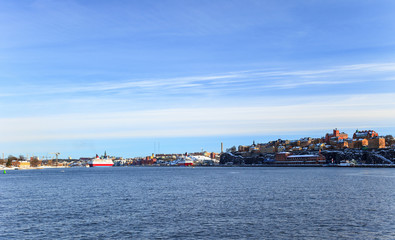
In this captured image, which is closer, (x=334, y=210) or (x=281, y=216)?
(x=281, y=216)

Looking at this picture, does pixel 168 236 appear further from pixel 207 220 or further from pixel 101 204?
pixel 101 204

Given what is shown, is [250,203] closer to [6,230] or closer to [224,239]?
[224,239]

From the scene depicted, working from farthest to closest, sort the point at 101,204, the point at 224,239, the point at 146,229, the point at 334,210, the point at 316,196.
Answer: the point at 316,196
the point at 101,204
the point at 334,210
the point at 146,229
the point at 224,239

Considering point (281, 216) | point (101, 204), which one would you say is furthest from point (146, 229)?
point (101, 204)

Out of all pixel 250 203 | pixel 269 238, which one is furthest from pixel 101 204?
pixel 269 238

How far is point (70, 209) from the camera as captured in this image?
148ft

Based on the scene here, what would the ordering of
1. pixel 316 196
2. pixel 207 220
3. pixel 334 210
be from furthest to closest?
pixel 316 196
pixel 334 210
pixel 207 220

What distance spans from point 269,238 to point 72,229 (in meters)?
17.6

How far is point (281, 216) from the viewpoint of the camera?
124 feet

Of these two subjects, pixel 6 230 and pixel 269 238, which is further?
pixel 6 230

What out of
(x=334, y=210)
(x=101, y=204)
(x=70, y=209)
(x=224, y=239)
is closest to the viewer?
(x=224, y=239)

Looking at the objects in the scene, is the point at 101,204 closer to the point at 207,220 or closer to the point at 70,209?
the point at 70,209

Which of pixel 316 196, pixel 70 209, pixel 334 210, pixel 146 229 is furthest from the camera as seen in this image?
pixel 316 196

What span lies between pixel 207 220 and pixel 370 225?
15019mm
